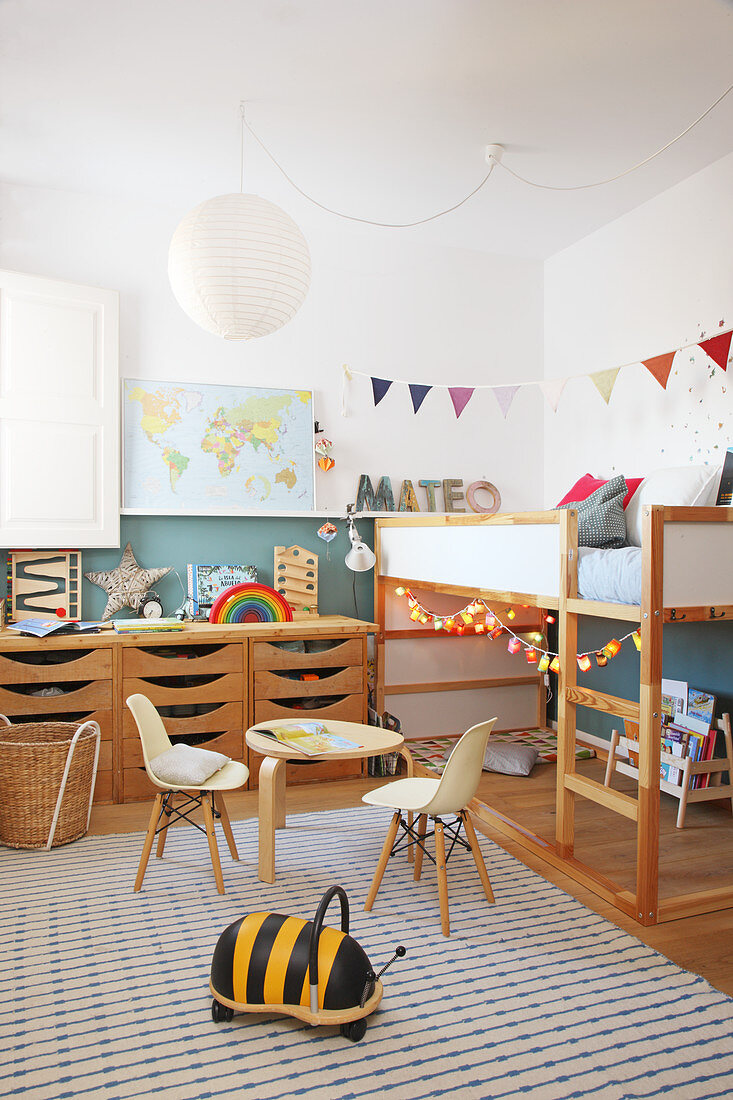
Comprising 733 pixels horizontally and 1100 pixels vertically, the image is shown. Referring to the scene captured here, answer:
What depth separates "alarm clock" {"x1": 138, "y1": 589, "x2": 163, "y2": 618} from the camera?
363cm

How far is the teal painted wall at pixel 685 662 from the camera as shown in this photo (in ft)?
10.4

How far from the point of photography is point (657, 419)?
3531mm

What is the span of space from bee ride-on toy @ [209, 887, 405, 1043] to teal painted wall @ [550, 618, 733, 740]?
2.11 metres

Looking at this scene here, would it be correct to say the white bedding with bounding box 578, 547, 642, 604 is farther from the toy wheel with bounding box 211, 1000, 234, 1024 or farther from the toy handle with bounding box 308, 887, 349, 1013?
the toy wheel with bounding box 211, 1000, 234, 1024

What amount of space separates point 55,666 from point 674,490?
8.27 feet

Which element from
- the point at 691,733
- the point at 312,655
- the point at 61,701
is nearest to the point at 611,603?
the point at 691,733

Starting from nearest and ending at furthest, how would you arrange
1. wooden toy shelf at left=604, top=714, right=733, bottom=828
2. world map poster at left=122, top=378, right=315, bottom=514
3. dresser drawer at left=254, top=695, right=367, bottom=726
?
1. wooden toy shelf at left=604, top=714, right=733, bottom=828
2. dresser drawer at left=254, top=695, right=367, bottom=726
3. world map poster at left=122, top=378, right=315, bottom=514

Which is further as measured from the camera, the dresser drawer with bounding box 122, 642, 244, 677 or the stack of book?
the dresser drawer with bounding box 122, 642, 244, 677

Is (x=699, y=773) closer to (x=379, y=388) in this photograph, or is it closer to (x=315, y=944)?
(x=315, y=944)

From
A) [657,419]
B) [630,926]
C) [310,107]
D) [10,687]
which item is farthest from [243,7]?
[630,926]

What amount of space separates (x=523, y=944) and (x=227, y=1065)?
0.86 metres

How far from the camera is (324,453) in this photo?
12.9ft

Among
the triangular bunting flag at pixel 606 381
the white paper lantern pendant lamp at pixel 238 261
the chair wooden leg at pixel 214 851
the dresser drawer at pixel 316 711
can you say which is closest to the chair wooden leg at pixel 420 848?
the chair wooden leg at pixel 214 851

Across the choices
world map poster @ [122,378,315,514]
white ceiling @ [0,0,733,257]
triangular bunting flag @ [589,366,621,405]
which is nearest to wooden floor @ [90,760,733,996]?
world map poster @ [122,378,315,514]
